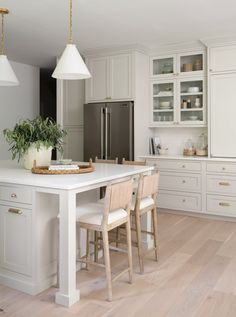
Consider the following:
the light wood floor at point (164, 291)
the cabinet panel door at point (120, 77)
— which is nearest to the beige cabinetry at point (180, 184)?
the cabinet panel door at point (120, 77)

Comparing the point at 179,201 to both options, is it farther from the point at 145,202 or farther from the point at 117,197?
the point at 117,197

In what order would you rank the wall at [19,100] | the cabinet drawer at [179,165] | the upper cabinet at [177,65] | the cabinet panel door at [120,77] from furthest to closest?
1. the wall at [19,100]
2. the cabinet panel door at [120,77]
3. the upper cabinet at [177,65]
4. the cabinet drawer at [179,165]

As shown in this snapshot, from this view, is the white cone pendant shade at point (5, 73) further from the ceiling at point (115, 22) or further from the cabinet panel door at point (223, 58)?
the cabinet panel door at point (223, 58)

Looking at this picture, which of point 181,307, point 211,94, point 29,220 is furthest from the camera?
point 211,94

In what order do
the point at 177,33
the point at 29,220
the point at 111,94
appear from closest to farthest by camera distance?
the point at 29,220 → the point at 177,33 → the point at 111,94

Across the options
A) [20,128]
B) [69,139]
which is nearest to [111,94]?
[69,139]

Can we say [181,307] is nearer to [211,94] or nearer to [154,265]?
[154,265]

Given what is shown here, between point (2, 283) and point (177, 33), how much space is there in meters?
3.67

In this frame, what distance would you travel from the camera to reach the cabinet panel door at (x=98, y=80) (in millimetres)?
5324

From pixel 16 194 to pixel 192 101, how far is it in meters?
3.47

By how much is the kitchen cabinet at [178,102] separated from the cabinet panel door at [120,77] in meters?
0.50

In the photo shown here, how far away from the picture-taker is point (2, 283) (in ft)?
8.67

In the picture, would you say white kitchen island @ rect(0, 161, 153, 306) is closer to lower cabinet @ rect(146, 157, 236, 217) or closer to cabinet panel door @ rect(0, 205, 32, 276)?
cabinet panel door @ rect(0, 205, 32, 276)

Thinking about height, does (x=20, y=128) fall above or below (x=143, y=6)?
below
